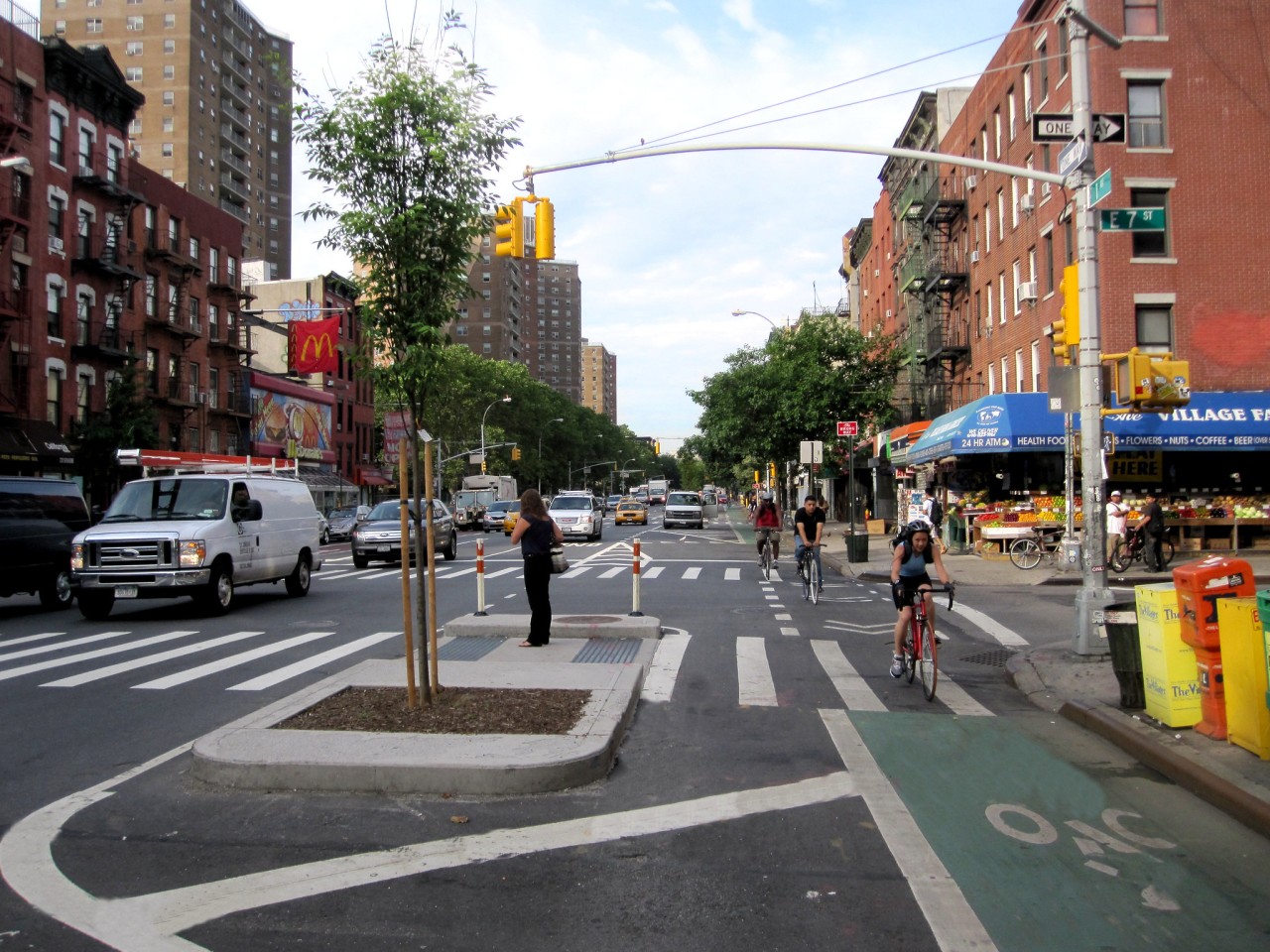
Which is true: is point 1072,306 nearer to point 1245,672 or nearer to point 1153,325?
point 1245,672

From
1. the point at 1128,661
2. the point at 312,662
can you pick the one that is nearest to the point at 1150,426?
the point at 1128,661

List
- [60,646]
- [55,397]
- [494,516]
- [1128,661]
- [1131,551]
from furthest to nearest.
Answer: [494,516] → [55,397] → [1131,551] → [60,646] → [1128,661]

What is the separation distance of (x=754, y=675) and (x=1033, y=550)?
1463 centimetres

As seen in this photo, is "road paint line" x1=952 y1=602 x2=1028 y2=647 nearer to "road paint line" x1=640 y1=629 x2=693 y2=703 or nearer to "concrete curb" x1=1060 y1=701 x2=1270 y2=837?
"road paint line" x1=640 y1=629 x2=693 y2=703

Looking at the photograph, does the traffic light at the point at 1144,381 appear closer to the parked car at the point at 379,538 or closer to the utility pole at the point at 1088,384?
the utility pole at the point at 1088,384

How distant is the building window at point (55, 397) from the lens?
116 feet

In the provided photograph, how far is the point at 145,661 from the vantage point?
36.8 feet

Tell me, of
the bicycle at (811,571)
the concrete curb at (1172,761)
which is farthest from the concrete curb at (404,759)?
the bicycle at (811,571)

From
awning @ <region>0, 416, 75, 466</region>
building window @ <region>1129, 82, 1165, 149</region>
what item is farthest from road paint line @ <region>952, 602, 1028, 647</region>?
awning @ <region>0, 416, 75, 466</region>

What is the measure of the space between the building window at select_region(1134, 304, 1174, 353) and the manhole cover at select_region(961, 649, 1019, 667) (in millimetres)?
18172

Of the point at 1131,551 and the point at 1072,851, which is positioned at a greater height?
the point at 1131,551

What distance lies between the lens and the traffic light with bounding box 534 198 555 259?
44.2 ft

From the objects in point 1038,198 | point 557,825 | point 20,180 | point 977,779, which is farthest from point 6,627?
point 1038,198

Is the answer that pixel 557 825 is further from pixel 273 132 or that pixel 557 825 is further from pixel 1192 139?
pixel 273 132
